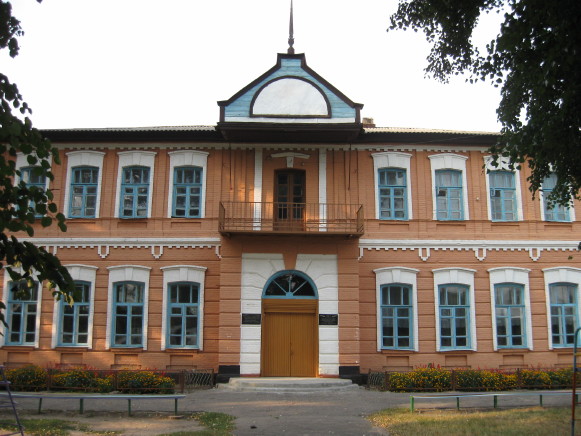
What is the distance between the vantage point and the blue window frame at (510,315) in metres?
16.3

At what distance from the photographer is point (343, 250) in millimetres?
15883

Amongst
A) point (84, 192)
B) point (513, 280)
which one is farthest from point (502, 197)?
point (84, 192)

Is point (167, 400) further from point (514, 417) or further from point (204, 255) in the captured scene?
point (514, 417)

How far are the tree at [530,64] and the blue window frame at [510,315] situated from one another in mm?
7229

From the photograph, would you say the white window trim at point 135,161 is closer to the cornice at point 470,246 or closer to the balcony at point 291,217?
the balcony at point 291,217

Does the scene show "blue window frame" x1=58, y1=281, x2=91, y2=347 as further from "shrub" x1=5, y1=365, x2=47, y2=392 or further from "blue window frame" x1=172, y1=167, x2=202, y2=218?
"blue window frame" x1=172, y1=167, x2=202, y2=218

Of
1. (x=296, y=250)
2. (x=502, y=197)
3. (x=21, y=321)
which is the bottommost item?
(x=21, y=321)

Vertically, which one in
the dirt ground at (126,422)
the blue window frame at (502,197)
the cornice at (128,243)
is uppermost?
the blue window frame at (502,197)

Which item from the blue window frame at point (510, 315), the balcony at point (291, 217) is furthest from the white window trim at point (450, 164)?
the blue window frame at point (510, 315)

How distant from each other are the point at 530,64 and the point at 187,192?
11.0m

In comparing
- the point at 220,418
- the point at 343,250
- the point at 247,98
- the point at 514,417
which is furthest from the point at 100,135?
the point at 514,417

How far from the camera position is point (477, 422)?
9.84 m

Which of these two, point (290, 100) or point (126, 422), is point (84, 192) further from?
point (126, 422)

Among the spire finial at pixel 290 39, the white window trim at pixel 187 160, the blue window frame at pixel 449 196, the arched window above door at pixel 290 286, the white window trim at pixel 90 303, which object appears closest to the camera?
the arched window above door at pixel 290 286
